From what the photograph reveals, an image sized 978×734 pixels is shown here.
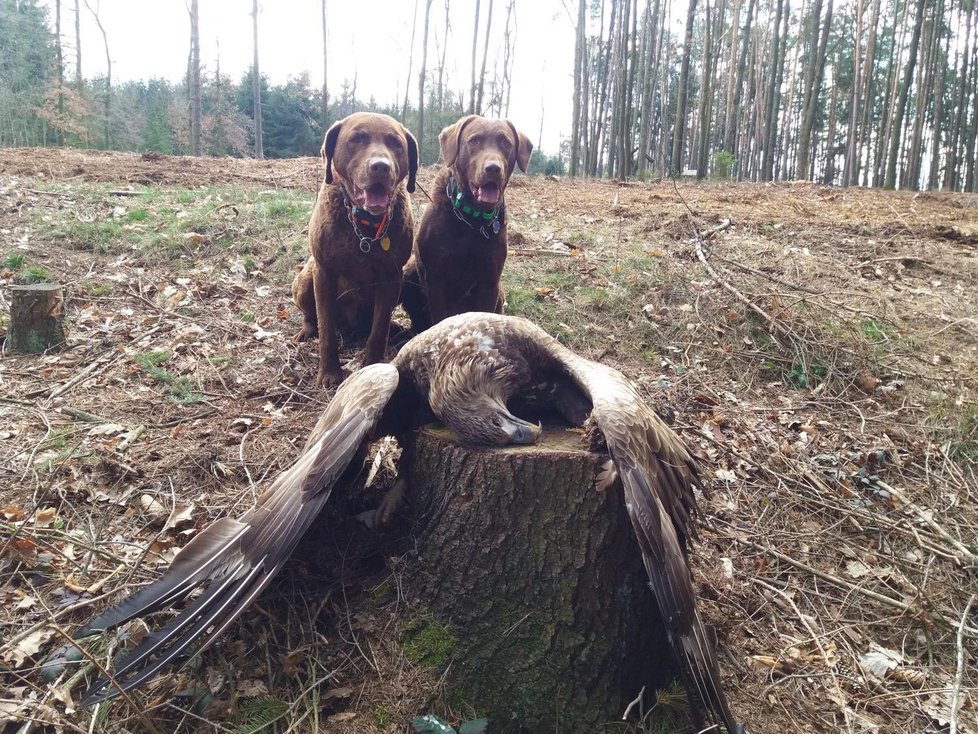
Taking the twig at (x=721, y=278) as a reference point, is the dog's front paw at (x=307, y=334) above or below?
below

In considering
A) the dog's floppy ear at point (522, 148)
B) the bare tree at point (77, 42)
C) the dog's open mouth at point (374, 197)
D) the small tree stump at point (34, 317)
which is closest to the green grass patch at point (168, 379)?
the small tree stump at point (34, 317)

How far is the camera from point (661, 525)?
213 centimetres

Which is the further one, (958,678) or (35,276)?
(35,276)

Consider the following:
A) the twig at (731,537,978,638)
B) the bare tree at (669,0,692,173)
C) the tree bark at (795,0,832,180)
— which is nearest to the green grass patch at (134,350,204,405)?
the twig at (731,537,978,638)

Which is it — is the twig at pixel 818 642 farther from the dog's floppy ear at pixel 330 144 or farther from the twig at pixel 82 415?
the twig at pixel 82 415

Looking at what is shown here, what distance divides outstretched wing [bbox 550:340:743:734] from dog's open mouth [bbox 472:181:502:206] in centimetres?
226

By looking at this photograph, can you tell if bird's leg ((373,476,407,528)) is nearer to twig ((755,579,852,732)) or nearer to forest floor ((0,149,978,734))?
forest floor ((0,149,978,734))

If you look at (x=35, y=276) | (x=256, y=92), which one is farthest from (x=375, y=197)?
(x=256, y=92)

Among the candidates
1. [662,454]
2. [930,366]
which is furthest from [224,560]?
[930,366]

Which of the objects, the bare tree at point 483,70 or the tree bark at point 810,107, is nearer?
the tree bark at point 810,107

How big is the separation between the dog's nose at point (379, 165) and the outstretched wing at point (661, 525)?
219 cm

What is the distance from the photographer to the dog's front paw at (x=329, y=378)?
4.48 metres

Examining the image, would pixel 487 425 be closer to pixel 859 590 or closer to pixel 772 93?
pixel 859 590

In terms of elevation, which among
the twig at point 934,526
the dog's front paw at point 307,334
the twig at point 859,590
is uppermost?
the dog's front paw at point 307,334
